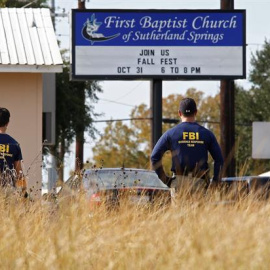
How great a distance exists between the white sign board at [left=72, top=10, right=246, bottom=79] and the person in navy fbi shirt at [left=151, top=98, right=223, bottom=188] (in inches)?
482

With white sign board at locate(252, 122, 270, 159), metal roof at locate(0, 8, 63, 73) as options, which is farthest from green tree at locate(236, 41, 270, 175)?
metal roof at locate(0, 8, 63, 73)

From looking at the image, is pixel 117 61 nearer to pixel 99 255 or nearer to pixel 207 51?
pixel 207 51

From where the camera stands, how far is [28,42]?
23.3m

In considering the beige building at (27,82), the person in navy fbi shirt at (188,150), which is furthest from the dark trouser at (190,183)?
the beige building at (27,82)

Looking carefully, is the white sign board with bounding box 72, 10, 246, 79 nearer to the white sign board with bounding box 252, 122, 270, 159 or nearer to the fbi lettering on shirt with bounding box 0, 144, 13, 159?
the white sign board with bounding box 252, 122, 270, 159

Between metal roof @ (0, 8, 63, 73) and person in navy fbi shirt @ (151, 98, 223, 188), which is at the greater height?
metal roof @ (0, 8, 63, 73)

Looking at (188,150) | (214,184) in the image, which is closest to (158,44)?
(188,150)

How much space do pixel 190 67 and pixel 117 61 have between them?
1612mm

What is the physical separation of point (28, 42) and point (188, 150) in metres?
10.5

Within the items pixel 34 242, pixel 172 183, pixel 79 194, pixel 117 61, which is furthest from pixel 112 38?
pixel 34 242

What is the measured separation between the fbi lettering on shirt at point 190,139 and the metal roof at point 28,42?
9010 millimetres

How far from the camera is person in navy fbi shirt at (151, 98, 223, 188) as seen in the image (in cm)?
1338

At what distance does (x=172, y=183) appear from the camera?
1339 cm

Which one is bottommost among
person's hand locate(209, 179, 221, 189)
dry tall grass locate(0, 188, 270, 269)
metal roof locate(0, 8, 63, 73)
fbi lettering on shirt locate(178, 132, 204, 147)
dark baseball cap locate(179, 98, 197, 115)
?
dry tall grass locate(0, 188, 270, 269)
